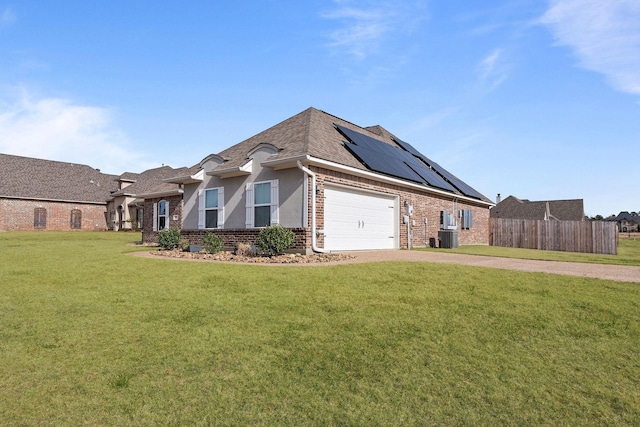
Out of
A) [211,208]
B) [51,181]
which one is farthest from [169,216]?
[51,181]

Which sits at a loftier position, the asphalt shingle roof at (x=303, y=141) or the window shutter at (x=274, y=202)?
the asphalt shingle roof at (x=303, y=141)

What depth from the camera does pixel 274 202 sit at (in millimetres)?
12703

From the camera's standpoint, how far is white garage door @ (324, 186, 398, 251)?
12.8 metres

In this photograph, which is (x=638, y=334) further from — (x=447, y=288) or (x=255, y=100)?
(x=255, y=100)

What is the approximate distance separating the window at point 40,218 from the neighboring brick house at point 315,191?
24.6m

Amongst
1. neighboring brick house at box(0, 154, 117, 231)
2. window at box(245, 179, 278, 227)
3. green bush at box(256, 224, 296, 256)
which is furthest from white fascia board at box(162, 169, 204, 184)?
neighboring brick house at box(0, 154, 117, 231)

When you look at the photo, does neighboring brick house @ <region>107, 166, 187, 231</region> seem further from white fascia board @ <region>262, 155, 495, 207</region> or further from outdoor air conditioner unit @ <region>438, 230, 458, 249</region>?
outdoor air conditioner unit @ <region>438, 230, 458, 249</region>

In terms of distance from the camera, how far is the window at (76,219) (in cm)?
3478

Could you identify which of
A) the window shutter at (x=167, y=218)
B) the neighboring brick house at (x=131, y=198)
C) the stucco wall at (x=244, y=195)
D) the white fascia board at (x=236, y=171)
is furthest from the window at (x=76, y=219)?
the white fascia board at (x=236, y=171)

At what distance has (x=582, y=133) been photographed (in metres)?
13.5

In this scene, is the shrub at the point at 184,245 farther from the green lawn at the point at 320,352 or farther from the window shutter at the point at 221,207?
the green lawn at the point at 320,352

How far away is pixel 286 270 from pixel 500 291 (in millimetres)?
4329

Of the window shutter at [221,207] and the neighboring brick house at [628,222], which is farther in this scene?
the neighboring brick house at [628,222]

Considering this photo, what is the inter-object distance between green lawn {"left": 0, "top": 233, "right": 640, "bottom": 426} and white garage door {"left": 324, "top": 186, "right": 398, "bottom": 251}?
583 cm
